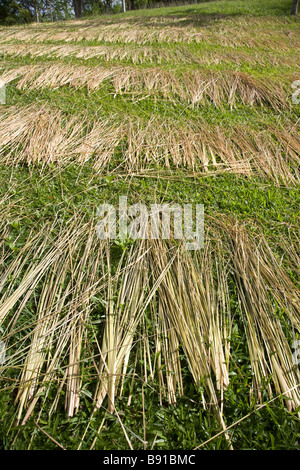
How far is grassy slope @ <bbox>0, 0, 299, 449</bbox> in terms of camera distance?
3.45ft

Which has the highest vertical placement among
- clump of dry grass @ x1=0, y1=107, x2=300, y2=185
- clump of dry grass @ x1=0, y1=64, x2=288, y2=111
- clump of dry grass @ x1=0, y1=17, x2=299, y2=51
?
clump of dry grass @ x1=0, y1=17, x2=299, y2=51

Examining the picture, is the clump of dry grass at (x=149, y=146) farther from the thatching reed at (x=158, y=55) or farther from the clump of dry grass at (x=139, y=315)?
the thatching reed at (x=158, y=55)

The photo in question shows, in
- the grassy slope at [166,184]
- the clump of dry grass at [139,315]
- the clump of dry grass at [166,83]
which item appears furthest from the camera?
the clump of dry grass at [166,83]

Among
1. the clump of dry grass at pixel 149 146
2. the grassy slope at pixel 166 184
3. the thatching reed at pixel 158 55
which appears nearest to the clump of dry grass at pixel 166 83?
the grassy slope at pixel 166 184

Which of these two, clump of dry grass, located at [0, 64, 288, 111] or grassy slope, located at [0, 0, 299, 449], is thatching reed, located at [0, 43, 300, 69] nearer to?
grassy slope, located at [0, 0, 299, 449]

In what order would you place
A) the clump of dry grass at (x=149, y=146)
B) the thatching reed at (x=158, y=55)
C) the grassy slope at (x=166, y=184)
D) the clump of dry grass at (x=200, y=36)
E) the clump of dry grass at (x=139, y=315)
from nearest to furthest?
the grassy slope at (x=166, y=184), the clump of dry grass at (x=139, y=315), the clump of dry grass at (x=149, y=146), the thatching reed at (x=158, y=55), the clump of dry grass at (x=200, y=36)

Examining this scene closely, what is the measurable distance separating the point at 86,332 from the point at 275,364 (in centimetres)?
84

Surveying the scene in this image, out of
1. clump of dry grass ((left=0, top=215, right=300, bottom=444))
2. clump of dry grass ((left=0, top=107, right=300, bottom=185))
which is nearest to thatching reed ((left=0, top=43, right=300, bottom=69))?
clump of dry grass ((left=0, top=107, right=300, bottom=185))

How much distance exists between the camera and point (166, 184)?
2.21m

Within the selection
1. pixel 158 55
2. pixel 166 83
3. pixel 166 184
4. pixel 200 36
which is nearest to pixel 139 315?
pixel 166 184

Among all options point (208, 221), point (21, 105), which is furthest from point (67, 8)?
point (208, 221)

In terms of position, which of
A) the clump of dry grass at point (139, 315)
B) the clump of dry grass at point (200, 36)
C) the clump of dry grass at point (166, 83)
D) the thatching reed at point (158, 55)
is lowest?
the clump of dry grass at point (139, 315)

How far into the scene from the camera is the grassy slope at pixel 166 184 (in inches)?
41.4

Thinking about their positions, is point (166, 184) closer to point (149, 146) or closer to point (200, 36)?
point (149, 146)
